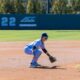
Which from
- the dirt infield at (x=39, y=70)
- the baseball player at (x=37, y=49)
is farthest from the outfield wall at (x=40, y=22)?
the baseball player at (x=37, y=49)

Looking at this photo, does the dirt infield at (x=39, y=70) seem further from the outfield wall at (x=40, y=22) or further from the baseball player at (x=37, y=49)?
the outfield wall at (x=40, y=22)

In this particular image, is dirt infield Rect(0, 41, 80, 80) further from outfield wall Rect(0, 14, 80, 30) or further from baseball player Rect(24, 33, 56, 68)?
outfield wall Rect(0, 14, 80, 30)

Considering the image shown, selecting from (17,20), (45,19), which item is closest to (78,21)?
(45,19)

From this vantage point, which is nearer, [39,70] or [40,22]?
[39,70]

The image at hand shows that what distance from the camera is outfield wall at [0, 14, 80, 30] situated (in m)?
52.2

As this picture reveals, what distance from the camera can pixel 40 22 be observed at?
173ft

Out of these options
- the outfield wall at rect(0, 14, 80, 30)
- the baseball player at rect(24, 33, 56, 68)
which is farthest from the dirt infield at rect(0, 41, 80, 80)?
the outfield wall at rect(0, 14, 80, 30)

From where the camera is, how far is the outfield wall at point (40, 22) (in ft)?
171

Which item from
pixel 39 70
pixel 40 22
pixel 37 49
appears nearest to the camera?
pixel 39 70

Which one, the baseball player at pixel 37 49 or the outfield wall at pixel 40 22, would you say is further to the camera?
the outfield wall at pixel 40 22

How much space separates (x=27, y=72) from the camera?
42.5 ft

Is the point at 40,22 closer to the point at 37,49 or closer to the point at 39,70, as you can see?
the point at 37,49

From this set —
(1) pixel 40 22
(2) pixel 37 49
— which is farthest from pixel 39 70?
(1) pixel 40 22

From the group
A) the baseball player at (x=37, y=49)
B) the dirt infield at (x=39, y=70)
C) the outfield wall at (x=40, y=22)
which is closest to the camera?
the dirt infield at (x=39, y=70)
